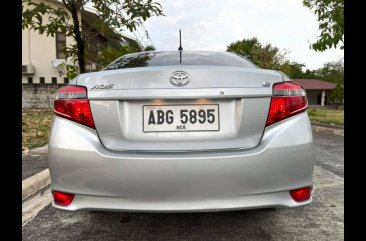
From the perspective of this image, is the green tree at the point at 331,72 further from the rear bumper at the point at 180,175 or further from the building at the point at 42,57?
the rear bumper at the point at 180,175

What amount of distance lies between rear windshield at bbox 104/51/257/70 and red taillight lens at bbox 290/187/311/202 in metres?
1.11

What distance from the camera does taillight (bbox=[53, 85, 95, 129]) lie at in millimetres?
2000

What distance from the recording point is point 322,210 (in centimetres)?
296

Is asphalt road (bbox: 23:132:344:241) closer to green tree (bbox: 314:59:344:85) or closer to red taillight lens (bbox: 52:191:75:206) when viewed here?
red taillight lens (bbox: 52:191:75:206)

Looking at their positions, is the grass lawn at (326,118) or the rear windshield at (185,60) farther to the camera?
the grass lawn at (326,118)

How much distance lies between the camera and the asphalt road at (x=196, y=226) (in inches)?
95.7

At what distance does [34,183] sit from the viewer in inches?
141

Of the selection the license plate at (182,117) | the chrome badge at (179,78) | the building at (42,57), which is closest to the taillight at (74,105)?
the license plate at (182,117)

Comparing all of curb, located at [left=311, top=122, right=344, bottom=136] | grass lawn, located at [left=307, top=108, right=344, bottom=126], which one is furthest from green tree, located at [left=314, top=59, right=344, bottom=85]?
curb, located at [left=311, top=122, right=344, bottom=136]

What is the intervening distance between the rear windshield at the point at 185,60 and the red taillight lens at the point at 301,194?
1106 mm

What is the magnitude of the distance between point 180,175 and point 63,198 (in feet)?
2.49

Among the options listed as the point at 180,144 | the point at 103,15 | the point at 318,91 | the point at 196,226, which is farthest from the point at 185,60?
the point at 318,91
